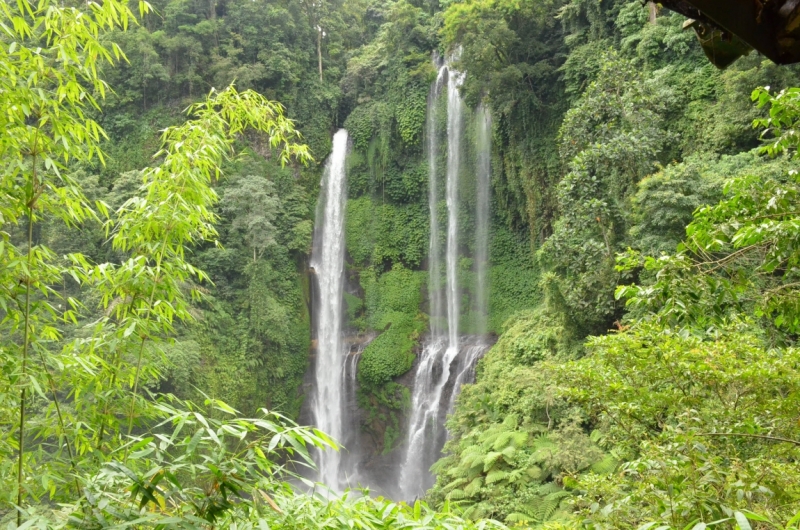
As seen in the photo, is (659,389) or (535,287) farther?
(535,287)

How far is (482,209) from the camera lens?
18000mm

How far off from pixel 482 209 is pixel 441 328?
12.9 ft

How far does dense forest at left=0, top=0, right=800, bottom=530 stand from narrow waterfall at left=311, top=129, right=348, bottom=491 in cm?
36

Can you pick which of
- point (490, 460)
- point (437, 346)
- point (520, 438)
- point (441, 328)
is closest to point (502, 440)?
point (520, 438)

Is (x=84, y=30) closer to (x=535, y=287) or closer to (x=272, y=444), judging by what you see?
(x=272, y=444)

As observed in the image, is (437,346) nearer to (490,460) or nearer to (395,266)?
(395,266)

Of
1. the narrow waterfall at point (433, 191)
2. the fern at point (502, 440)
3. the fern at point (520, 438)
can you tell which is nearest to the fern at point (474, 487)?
the fern at point (502, 440)

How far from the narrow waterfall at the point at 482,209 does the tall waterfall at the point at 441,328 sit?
31mm

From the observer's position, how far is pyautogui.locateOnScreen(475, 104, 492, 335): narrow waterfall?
17406 mm

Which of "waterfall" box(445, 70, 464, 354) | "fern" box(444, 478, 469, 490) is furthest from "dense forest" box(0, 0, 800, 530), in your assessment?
"waterfall" box(445, 70, 464, 354)

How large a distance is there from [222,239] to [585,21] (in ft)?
39.5

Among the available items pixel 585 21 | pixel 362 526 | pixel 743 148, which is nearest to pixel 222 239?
pixel 585 21

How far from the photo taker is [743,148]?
10.3m

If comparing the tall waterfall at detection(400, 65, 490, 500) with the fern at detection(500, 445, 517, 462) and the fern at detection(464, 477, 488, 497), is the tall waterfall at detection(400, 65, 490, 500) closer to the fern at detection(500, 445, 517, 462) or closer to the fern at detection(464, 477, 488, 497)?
the fern at detection(500, 445, 517, 462)
